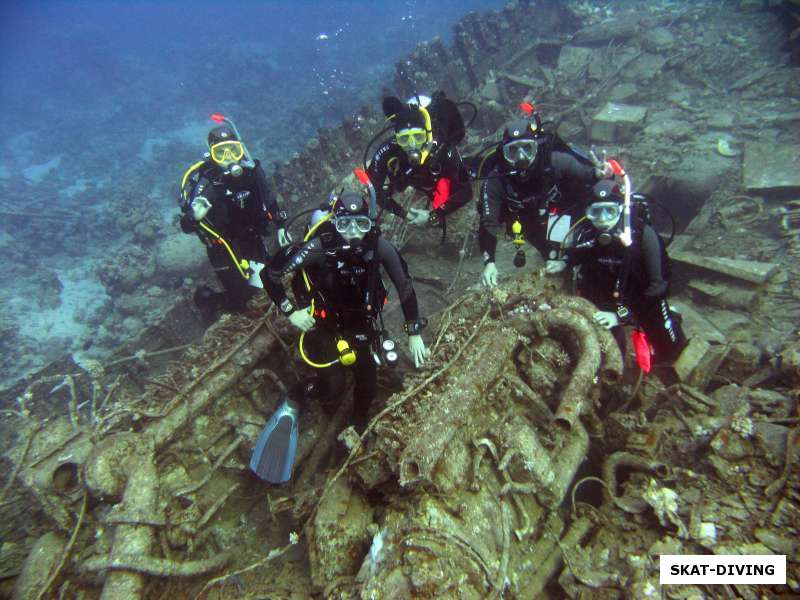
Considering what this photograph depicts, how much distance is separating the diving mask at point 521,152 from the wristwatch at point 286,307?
10.8ft

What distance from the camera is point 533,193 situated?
17.7ft

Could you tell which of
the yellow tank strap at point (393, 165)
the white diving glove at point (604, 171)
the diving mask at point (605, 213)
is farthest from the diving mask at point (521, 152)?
the yellow tank strap at point (393, 165)

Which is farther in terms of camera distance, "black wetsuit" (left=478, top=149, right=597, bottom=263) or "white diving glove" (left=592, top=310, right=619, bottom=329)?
"black wetsuit" (left=478, top=149, right=597, bottom=263)

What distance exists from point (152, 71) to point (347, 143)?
4965 centimetres

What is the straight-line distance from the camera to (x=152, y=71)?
149ft

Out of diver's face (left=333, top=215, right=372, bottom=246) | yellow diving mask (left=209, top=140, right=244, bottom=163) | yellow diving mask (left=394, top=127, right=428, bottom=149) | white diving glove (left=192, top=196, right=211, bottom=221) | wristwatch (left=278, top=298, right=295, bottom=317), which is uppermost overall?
yellow diving mask (left=209, top=140, right=244, bottom=163)

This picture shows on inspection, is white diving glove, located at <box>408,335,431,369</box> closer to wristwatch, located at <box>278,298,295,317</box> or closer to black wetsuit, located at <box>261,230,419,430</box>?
black wetsuit, located at <box>261,230,419,430</box>

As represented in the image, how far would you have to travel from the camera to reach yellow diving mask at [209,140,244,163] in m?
6.07

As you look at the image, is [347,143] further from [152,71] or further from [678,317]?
[152,71]

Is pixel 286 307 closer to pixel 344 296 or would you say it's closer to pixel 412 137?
pixel 344 296

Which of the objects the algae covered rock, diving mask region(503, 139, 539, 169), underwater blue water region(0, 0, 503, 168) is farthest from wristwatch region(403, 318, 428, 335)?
underwater blue water region(0, 0, 503, 168)

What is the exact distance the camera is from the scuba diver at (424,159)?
577 cm

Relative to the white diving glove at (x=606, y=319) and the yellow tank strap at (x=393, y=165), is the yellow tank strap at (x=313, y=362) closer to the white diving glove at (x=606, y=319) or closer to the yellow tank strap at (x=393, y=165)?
the white diving glove at (x=606, y=319)

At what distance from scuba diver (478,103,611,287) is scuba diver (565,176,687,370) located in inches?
29.8
